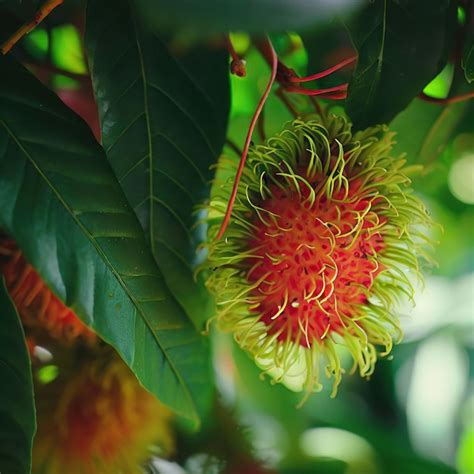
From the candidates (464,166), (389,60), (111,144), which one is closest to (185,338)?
(111,144)

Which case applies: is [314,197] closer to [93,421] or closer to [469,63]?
[469,63]

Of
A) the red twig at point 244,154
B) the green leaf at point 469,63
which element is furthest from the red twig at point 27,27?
the green leaf at point 469,63

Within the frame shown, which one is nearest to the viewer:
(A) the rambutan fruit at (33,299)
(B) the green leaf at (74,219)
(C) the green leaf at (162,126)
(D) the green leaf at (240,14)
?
(D) the green leaf at (240,14)

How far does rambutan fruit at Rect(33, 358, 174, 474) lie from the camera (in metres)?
0.83

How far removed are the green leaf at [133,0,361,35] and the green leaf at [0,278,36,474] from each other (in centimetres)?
32

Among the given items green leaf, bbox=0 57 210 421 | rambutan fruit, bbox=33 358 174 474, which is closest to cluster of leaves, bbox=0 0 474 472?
green leaf, bbox=0 57 210 421

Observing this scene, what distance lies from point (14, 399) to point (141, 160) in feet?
0.77

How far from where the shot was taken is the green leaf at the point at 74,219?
0.56m

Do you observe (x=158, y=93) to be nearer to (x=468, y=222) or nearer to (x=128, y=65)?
(x=128, y=65)

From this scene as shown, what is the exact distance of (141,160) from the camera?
0.71m

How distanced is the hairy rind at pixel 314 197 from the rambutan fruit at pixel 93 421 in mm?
181

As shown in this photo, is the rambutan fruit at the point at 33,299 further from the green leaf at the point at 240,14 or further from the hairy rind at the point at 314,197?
the green leaf at the point at 240,14

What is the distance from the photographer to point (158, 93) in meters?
0.71

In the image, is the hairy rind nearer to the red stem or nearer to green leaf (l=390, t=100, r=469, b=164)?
the red stem
